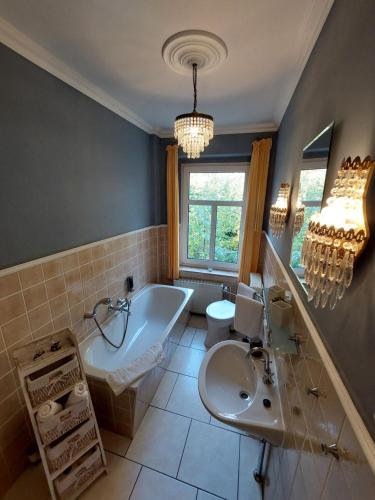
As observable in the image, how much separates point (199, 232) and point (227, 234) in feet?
1.33

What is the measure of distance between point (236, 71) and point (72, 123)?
3.96ft

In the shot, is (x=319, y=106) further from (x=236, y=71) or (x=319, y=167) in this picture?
(x=236, y=71)

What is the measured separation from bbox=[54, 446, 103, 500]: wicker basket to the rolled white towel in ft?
1.26

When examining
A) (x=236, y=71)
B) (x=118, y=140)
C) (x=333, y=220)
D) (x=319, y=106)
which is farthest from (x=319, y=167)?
(x=118, y=140)

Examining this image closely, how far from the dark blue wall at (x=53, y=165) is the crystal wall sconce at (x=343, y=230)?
1497 millimetres

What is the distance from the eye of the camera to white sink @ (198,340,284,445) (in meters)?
1.03

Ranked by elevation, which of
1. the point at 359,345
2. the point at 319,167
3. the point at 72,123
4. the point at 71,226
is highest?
the point at 72,123

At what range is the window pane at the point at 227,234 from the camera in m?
2.89

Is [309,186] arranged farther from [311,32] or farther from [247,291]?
[247,291]

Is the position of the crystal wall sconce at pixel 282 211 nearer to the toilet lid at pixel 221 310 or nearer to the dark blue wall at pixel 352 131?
the dark blue wall at pixel 352 131

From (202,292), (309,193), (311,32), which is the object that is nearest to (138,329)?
(202,292)

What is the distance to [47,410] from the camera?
1.15 meters

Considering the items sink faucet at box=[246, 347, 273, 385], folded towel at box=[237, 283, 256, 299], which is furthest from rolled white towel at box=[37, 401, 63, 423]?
folded towel at box=[237, 283, 256, 299]

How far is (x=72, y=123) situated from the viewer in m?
1.54
